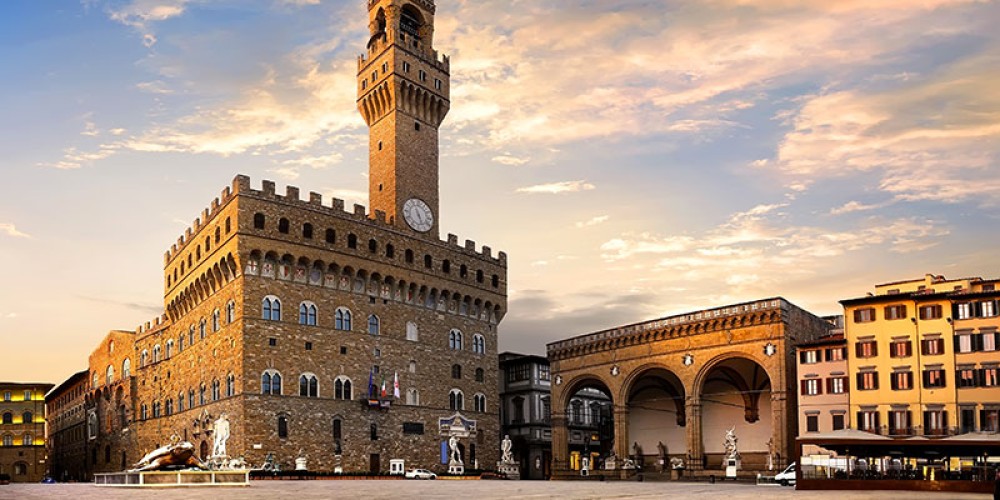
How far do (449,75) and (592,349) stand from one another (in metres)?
24.2

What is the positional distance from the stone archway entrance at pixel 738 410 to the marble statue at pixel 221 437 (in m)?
29.8

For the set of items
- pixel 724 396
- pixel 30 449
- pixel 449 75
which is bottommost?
pixel 30 449

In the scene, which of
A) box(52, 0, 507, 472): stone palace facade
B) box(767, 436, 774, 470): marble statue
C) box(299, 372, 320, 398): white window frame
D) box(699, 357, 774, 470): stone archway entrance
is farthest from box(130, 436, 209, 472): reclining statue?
box(699, 357, 774, 470): stone archway entrance

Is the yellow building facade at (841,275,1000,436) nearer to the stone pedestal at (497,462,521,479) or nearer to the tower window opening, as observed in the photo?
the stone pedestal at (497,462,521,479)

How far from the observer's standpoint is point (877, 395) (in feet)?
171

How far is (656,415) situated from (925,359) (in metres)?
23.5

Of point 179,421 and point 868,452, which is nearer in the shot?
point 868,452

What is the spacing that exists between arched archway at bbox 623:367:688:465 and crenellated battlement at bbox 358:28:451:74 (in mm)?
28425

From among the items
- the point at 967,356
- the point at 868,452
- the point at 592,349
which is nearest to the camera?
the point at 868,452

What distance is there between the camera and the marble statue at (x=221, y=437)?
55.4 metres

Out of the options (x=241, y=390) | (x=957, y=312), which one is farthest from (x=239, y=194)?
(x=957, y=312)

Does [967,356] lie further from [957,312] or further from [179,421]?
[179,421]

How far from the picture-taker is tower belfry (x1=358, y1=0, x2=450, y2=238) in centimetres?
6838

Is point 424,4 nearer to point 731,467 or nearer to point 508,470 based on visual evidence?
point 508,470
